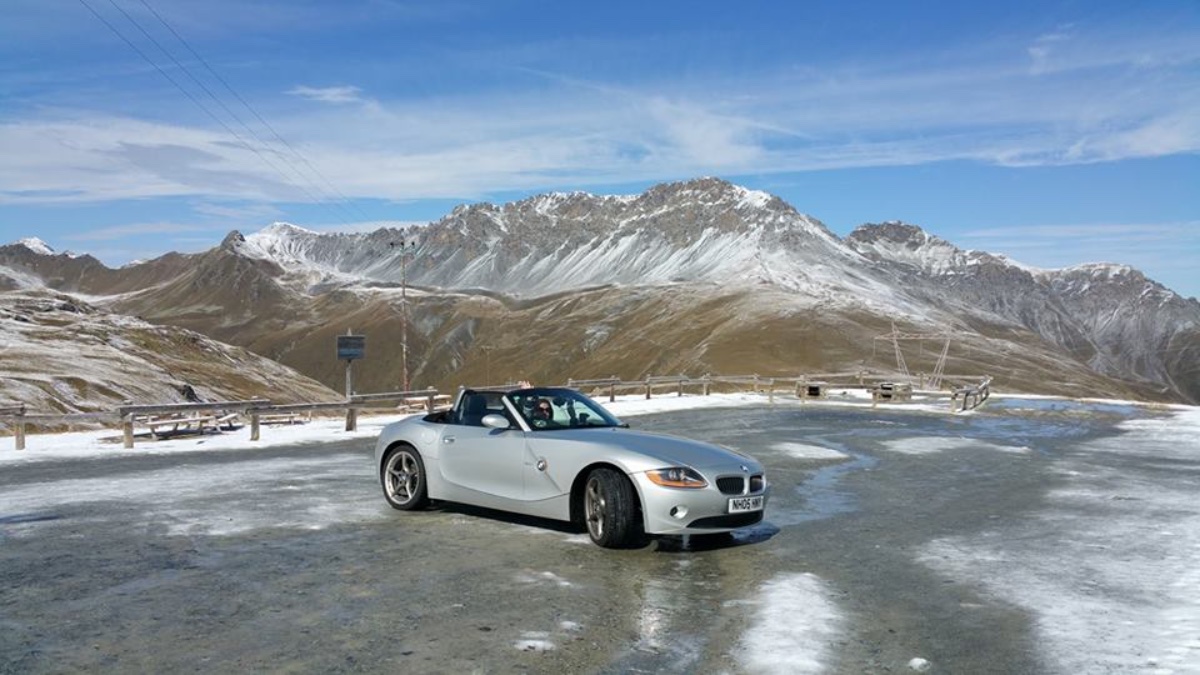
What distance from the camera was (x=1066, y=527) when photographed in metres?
11.9

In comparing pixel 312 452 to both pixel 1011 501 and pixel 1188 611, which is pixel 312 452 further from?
pixel 1188 611

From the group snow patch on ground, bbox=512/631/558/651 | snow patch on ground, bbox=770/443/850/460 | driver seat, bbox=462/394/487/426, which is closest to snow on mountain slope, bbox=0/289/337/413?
snow patch on ground, bbox=770/443/850/460

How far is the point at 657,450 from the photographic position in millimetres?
10188

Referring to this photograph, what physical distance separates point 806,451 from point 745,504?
39.1ft

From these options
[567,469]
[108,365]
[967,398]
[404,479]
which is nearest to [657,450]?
[567,469]

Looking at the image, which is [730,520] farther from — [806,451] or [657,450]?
[806,451]

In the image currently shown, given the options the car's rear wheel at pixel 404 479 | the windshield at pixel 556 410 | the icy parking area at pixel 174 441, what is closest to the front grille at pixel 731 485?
the windshield at pixel 556 410

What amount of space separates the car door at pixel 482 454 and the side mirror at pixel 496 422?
3.0 inches

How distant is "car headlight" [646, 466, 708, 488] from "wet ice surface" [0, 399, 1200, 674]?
0.78 meters

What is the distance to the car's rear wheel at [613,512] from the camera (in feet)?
32.3

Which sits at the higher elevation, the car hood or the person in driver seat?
the person in driver seat

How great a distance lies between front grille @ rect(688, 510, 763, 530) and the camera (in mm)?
9703

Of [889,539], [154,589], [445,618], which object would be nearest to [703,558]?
[889,539]

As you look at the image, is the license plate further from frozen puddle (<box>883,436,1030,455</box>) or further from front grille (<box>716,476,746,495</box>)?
frozen puddle (<box>883,436,1030,455</box>)
